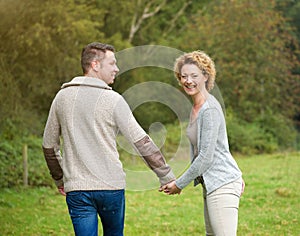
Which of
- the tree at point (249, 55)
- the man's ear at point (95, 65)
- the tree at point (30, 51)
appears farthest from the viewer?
the tree at point (249, 55)

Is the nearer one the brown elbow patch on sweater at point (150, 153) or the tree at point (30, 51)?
the brown elbow patch on sweater at point (150, 153)

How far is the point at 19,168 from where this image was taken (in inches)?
592

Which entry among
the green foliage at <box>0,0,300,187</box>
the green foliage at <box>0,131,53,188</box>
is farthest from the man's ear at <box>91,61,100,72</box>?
the green foliage at <box>0,0,300,187</box>

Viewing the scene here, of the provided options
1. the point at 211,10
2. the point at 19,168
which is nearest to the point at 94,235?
the point at 19,168

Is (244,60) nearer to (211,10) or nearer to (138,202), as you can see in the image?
(211,10)

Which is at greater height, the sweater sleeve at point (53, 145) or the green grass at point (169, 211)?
the sweater sleeve at point (53, 145)

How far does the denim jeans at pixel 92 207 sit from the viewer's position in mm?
4508


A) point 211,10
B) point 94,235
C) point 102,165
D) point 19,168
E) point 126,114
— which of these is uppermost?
point 211,10

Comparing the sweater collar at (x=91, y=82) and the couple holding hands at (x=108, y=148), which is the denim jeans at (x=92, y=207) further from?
the sweater collar at (x=91, y=82)

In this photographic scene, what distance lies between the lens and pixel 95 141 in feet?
14.6

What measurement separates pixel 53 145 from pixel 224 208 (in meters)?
1.33

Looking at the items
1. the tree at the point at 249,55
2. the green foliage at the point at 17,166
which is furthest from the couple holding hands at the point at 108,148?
the tree at the point at 249,55

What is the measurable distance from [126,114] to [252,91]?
25244 millimetres

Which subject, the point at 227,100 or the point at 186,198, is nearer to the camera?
the point at 186,198
